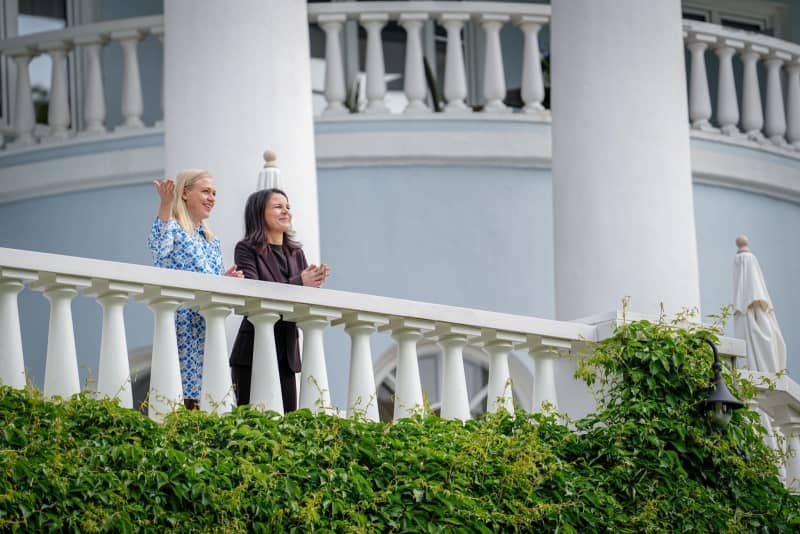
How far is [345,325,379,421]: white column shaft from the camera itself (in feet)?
27.8

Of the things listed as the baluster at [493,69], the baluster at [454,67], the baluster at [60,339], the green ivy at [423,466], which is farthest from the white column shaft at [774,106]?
the baluster at [60,339]

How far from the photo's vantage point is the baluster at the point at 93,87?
14.1 meters

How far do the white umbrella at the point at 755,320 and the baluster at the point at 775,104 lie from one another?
9.39 feet

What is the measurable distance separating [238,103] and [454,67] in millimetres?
3785

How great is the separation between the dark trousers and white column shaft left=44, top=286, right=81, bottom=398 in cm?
110

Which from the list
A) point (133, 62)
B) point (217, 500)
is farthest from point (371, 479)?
point (133, 62)

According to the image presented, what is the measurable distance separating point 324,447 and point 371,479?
0.28 metres

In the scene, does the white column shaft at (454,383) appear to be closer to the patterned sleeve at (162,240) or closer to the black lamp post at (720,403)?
the black lamp post at (720,403)

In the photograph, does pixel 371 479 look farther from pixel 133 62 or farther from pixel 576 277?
pixel 133 62

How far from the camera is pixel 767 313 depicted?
40.3 ft

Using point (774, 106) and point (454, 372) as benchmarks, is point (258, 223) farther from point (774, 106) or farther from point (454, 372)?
point (774, 106)

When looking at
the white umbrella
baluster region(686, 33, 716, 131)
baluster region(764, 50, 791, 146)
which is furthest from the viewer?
baluster region(764, 50, 791, 146)

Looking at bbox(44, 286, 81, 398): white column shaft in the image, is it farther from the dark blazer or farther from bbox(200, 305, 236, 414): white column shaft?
the dark blazer

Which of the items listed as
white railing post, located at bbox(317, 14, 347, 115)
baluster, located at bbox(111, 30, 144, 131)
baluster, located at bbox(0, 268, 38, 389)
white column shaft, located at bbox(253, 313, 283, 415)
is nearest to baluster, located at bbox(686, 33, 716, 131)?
white railing post, located at bbox(317, 14, 347, 115)
